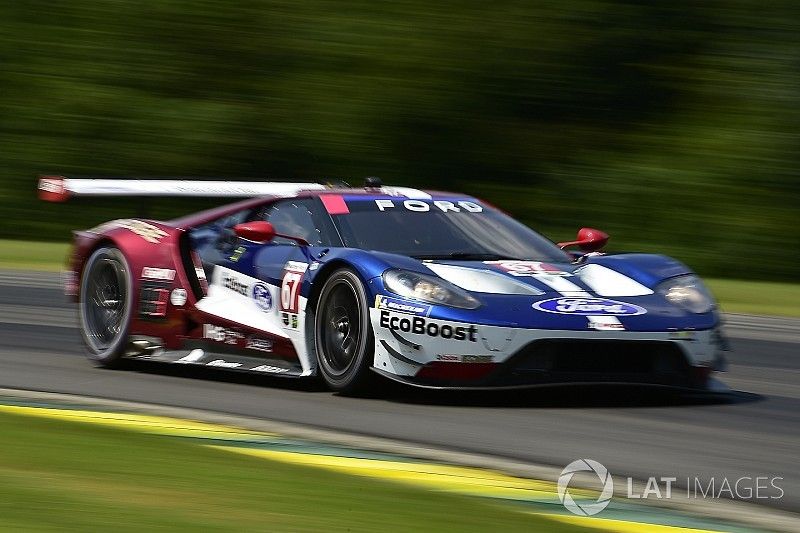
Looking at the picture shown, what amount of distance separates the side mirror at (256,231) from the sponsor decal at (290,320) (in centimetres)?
46

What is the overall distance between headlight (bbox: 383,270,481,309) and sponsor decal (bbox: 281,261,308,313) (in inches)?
25.6

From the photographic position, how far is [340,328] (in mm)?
7168

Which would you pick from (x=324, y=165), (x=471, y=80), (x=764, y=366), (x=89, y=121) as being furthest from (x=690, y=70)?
(x=764, y=366)

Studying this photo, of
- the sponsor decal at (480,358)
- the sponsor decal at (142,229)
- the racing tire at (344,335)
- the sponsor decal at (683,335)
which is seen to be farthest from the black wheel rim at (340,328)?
the sponsor decal at (142,229)

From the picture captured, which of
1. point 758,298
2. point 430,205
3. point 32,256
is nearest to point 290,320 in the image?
point 430,205

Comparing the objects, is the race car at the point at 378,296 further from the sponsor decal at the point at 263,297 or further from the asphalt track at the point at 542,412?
the asphalt track at the point at 542,412

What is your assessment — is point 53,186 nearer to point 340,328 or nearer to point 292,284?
point 292,284

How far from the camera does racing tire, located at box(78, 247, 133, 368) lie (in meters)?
8.49

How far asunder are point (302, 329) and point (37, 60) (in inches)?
841

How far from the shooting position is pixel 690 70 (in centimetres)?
2450

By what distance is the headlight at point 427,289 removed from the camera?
6.80m

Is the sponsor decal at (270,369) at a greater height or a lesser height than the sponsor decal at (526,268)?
lesser

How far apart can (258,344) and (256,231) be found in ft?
2.00

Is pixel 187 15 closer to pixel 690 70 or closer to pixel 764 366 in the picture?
pixel 690 70
